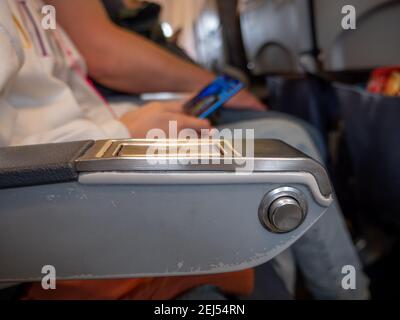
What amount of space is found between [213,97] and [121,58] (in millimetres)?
271

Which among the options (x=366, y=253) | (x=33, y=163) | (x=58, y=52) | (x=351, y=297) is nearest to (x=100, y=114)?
(x=58, y=52)

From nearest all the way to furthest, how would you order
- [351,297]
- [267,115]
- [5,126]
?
1. [5,126]
2. [351,297]
3. [267,115]

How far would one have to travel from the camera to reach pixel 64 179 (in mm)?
305

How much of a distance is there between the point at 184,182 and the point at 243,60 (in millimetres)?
1690

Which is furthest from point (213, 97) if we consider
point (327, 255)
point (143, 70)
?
point (327, 255)

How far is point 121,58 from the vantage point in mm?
813

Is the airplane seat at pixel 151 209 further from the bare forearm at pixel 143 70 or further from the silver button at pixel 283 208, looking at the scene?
the bare forearm at pixel 143 70

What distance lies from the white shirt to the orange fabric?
20 cm

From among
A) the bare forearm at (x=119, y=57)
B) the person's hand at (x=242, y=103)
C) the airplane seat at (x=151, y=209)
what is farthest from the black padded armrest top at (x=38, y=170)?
the person's hand at (x=242, y=103)

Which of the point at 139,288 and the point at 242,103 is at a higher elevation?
the point at 242,103

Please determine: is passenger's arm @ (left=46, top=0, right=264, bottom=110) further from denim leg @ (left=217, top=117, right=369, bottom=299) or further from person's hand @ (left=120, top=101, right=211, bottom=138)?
denim leg @ (left=217, top=117, right=369, bottom=299)

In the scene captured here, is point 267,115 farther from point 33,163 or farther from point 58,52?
point 33,163

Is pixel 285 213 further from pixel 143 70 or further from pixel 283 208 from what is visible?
pixel 143 70

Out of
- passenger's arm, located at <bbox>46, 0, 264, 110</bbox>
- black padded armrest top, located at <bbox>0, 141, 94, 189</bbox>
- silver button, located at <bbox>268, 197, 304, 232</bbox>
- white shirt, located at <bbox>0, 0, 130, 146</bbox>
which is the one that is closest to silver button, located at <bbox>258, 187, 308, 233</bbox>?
silver button, located at <bbox>268, 197, 304, 232</bbox>
